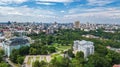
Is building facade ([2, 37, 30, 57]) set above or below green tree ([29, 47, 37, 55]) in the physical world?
above

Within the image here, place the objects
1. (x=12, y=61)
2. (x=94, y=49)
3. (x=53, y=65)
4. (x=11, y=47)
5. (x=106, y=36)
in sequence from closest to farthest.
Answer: (x=53, y=65) < (x=12, y=61) < (x=11, y=47) < (x=94, y=49) < (x=106, y=36)

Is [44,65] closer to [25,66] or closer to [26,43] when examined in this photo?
[25,66]

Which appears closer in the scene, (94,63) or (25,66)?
(94,63)

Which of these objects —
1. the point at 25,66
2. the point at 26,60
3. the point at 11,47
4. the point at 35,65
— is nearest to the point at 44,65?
the point at 35,65

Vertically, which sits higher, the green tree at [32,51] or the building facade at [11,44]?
the building facade at [11,44]

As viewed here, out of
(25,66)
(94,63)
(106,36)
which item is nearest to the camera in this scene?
(94,63)

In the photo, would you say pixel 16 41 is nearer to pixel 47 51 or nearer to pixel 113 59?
pixel 47 51

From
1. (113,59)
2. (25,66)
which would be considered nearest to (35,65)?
(25,66)

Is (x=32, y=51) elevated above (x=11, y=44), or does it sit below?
below

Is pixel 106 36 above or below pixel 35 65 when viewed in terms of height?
below
